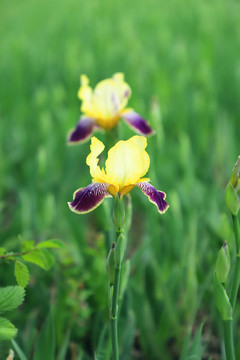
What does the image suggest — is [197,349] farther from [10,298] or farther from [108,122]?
[108,122]

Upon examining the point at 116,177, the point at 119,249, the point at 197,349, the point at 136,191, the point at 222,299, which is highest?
the point at 136,191

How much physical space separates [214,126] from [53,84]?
1.45 m

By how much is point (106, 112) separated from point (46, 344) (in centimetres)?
68

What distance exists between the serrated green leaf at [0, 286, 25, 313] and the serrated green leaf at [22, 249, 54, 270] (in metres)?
0.10

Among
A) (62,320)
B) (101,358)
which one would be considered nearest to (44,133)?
(62,320)

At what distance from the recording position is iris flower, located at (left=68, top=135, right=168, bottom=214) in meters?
0.81

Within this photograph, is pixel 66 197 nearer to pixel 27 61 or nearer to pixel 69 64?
pixel 69 64

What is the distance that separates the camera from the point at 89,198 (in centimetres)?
82

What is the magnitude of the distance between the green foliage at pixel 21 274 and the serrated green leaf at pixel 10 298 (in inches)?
1.6

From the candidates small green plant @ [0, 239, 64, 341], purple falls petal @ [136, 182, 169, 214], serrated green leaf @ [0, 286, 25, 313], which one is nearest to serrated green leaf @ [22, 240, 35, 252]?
small green plant @ [0, 239, 64, 341]

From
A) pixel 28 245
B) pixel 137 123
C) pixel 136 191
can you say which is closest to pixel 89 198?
pixel 28 245

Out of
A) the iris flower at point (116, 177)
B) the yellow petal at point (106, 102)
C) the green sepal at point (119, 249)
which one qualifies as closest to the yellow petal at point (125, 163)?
the iris flower at point (116, 177)

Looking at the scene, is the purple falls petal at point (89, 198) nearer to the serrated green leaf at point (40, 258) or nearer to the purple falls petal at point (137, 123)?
the serrated green leaf at point (40, 258)

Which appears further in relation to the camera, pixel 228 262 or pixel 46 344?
pixel 46 344
